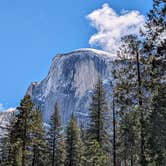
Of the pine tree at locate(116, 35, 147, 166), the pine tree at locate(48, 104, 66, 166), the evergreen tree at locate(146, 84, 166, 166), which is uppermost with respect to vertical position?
the pine tree at locate(48, 104, 66, 166)

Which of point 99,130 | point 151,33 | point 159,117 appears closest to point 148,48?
point 151,33

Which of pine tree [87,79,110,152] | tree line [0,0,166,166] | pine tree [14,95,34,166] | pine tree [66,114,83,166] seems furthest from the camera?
pine tree [66,114,83,166]

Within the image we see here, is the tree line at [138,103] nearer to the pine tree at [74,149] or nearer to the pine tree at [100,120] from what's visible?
the pine tree at [100,120]

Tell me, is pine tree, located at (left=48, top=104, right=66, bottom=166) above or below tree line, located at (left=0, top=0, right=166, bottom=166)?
above

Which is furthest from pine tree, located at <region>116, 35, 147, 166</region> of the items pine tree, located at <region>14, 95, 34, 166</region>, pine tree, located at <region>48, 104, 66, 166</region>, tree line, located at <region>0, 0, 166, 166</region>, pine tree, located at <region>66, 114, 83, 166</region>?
pine tree, located at <region>48, 104, 66, 166</region>

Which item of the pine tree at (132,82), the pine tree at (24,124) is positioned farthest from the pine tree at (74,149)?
the pine tree at (132,82)

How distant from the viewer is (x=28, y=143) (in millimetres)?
41125

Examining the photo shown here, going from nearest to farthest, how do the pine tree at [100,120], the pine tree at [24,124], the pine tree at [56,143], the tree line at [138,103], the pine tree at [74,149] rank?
the tree line at [138,103], the pine tree at [24,124], the pine tree at [100,120], the pine tree at [74,149], the pine tree at [56,143]

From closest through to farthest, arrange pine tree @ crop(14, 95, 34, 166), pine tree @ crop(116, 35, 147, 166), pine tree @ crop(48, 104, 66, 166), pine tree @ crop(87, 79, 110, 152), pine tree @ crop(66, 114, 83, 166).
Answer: pine tree @ crop(116, 35, 147, 166) → pine tree @ crop(14, 95, 34, 166) → pine tree @ crop(87, 79, 110, 152) → pine tree @ crop(66, 114, 83, 166) → pine tree @ crop(48, 104, 66, 166)

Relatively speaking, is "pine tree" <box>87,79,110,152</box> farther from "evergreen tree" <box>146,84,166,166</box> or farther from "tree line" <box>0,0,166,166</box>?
"evergreen tree" <box>146,84,166,166</box>

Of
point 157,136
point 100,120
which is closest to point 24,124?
Answer: point 100,120

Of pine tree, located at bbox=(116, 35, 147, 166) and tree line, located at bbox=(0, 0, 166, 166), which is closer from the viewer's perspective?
tree line, located at bbox=(0, 0, 166, 166)

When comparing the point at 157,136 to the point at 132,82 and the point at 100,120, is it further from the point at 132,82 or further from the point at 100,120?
the point at 100,120

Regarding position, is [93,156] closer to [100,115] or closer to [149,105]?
[100,115]
